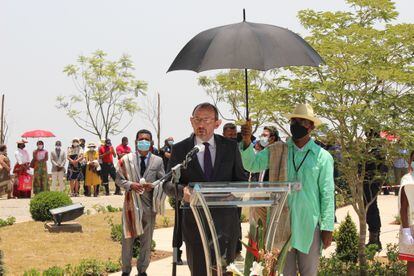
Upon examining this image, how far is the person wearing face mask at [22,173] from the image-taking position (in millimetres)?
25109

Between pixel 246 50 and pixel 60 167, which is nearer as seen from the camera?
pixel 246 50

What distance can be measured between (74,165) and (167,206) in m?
4.86

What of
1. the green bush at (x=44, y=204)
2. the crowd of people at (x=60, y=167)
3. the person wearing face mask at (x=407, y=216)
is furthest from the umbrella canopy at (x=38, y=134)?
the person wearing face mask at (x=407, y=216)

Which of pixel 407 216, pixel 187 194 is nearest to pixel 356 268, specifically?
pixel 407 216

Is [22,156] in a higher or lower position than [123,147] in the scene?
lower

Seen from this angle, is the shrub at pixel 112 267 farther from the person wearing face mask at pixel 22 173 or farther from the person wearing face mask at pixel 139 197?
the person wearing face mask at pixel 22 173

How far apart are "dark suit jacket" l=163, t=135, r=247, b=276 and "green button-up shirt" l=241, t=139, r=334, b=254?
1.18 feet

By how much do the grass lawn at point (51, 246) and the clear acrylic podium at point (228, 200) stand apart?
664 centimetres

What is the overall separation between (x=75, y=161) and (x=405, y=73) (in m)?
18.6

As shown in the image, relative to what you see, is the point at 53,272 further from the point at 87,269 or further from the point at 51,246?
the point at 51,246

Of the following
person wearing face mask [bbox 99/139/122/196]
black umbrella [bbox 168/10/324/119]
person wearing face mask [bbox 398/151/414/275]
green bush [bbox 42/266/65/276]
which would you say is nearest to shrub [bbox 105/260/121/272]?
green bush [bbox 42/266/65/276]

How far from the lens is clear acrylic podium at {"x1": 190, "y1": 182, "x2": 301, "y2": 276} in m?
4.55

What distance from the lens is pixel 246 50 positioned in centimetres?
629

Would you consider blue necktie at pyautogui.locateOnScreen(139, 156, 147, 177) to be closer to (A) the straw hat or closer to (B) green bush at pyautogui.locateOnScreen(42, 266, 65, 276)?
(B) green bush at pyautogui.locateOnScreen(42, 266, 65, 276)
